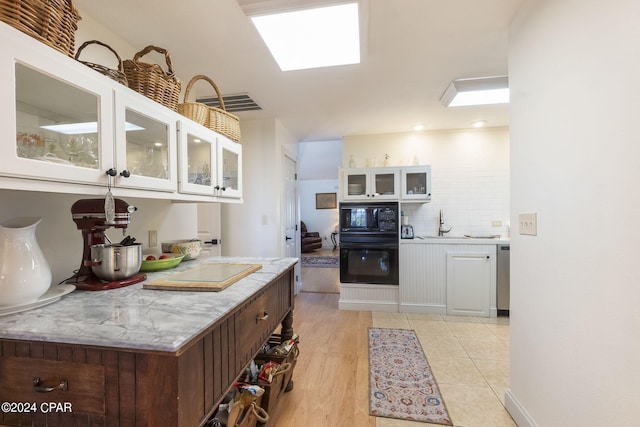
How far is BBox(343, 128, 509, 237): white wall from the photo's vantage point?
3.71 metres

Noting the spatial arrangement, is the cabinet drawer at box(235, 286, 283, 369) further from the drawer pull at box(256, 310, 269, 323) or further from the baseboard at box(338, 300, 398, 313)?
the baseboard at box(338, 300, 398, 313)

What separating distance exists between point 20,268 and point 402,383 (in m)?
2.14

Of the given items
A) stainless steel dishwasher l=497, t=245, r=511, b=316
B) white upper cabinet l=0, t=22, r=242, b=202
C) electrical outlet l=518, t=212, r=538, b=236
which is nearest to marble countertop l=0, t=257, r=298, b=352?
white upper cabinet l=0, t=22, r=242, b=202

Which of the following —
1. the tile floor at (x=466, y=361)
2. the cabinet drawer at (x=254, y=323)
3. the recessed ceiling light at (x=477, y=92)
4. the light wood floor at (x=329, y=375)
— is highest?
the recessed ceiling light at (x=477, y=92)

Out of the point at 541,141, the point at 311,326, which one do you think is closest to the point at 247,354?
the point at 541,141

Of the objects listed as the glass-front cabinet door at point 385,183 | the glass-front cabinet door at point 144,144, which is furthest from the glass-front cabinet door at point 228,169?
the glass-front cabinet door at point 385,183

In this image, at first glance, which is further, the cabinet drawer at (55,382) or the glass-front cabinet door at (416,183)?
the glass-front cabinet door at (416,183)

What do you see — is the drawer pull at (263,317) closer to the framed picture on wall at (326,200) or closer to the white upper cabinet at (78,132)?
the white upper cabinet at (78,132)

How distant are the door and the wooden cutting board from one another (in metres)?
2.17

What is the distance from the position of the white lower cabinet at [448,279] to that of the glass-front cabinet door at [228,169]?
2.16 metres

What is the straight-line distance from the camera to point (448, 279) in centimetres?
321

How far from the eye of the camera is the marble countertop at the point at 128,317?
695 mm

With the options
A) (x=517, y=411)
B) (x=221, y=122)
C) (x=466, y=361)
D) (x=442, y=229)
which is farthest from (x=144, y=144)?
(x=442, y=229)

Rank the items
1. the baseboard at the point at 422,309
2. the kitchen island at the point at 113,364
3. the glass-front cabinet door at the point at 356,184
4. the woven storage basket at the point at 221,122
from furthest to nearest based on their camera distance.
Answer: the glass-front cabinet door at the point at 356,184, the baseboard at the point at 422,309, the woven storage basket at the point at 221,122, the kitchen island at the point at 113,364
